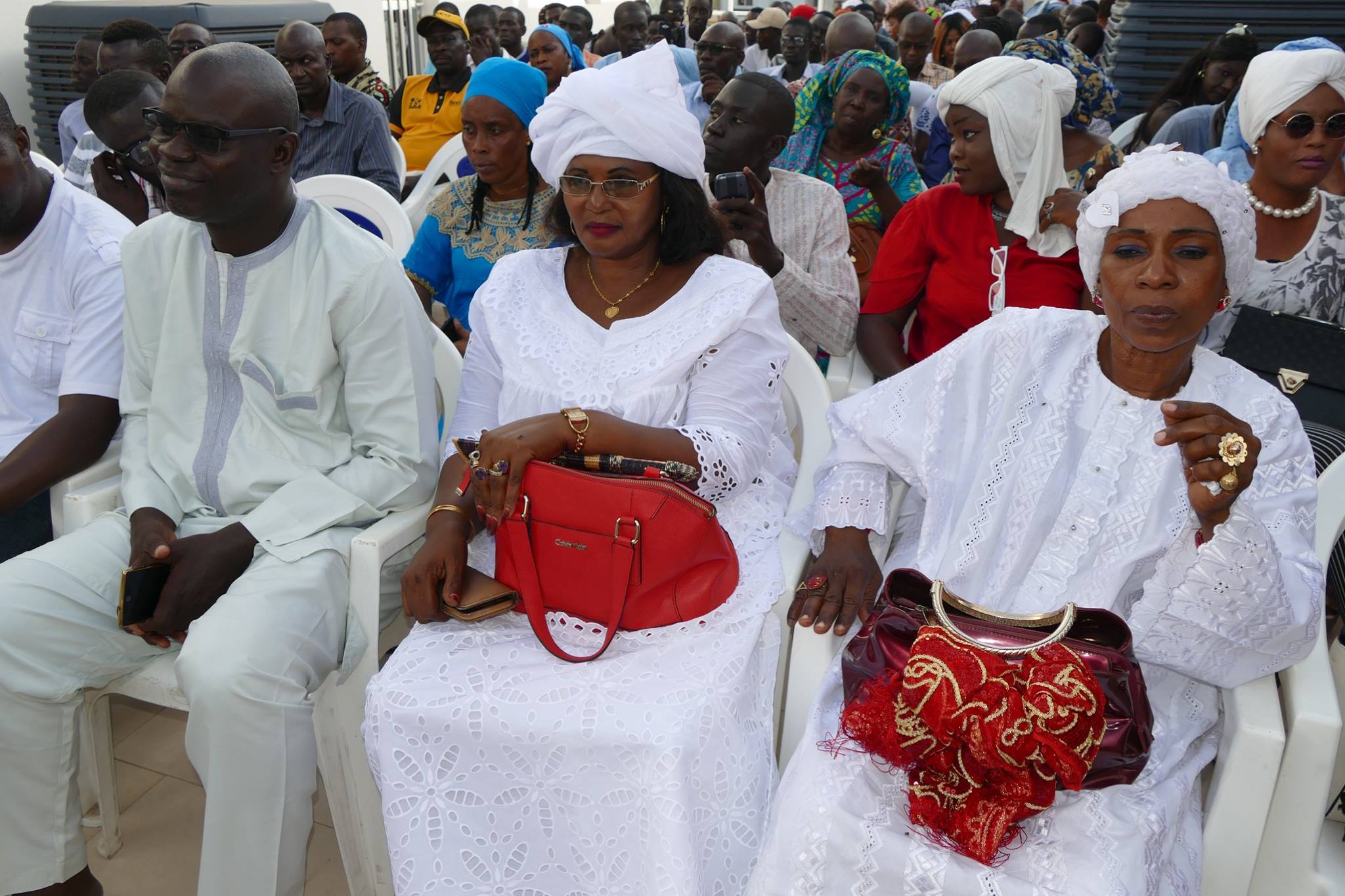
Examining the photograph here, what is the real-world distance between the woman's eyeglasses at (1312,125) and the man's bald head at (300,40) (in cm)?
420

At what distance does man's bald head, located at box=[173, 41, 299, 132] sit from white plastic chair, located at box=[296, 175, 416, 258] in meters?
1.18

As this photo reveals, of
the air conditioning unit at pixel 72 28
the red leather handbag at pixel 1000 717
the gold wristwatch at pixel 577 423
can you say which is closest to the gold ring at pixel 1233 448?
the red leather handbag at pixel 1000 717

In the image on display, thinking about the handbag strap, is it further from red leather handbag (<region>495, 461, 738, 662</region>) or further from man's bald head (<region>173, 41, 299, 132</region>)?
man's bald head (<region>173, 41, 299, 132</region>)

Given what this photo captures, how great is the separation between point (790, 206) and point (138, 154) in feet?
7.89

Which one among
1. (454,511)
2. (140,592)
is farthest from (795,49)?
(140,592)

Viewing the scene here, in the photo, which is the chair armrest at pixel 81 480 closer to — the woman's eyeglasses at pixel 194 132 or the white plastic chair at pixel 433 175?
the woman's eyeglasses at pixel 194 132

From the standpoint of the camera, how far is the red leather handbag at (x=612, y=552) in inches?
75.5

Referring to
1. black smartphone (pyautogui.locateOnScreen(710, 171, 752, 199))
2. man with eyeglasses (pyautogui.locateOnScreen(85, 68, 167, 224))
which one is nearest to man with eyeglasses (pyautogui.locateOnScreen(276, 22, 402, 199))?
man with eyeglasses (pyautogui.locateOnScreen(85, 68, 167, 224))

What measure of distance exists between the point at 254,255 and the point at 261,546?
2.21 ft

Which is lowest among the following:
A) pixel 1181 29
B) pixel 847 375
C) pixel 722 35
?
pixel 847 375

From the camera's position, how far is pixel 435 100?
6336mm

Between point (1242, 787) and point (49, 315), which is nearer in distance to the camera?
point (1242, 787)

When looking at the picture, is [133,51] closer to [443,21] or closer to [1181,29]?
[443,21]

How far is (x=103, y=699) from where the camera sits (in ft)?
8.32
